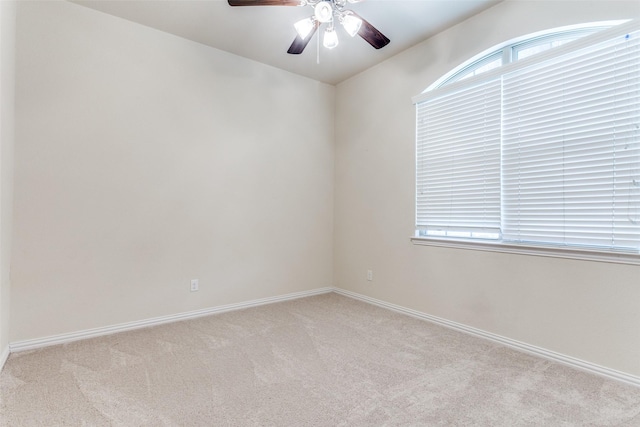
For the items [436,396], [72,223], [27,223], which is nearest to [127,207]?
[72,223]

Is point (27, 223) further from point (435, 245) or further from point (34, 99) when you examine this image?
point (435, 245)

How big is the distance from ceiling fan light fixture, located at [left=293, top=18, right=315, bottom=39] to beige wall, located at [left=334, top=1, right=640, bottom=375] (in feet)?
4.55

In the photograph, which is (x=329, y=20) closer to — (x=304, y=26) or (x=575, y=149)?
(x=304, y=26)

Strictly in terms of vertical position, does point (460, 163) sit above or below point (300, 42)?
below

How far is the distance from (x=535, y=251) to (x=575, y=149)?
29.8 inches

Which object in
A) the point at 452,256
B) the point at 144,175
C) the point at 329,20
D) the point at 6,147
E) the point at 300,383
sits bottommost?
the point at 300,383

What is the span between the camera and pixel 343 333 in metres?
2.66

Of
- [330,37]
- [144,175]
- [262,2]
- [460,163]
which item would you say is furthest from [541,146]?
[144,175]

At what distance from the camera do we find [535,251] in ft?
7.46

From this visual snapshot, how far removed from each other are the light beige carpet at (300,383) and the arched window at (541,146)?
88 centimetres

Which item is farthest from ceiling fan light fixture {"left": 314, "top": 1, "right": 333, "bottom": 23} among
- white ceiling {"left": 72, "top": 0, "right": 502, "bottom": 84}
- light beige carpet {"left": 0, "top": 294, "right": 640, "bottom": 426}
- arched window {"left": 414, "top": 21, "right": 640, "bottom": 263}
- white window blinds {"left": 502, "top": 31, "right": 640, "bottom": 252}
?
light beige carpet {"left": 0, "top": 294, "right": 640, "bottom": 426}

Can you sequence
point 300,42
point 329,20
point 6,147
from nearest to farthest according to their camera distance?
point 329,20 < point 6,147 < point 300,42

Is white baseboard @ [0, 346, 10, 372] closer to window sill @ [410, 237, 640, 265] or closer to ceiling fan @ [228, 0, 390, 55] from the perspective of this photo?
ceiling fan @ [228, 0, 390, 55]

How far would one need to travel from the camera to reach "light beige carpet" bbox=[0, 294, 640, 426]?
1562 millimetres
